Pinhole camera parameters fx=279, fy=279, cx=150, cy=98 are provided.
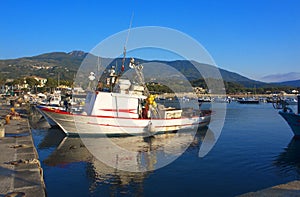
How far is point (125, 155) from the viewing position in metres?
17.6

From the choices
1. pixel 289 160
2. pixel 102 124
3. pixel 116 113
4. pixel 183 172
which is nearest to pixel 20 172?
pixel 183 172

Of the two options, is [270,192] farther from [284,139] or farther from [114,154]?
[284,139]

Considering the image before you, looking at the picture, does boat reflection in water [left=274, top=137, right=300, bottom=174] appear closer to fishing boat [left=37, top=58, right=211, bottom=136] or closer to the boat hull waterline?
fishing boat [left=37, top=58, right=211, bottom=136]

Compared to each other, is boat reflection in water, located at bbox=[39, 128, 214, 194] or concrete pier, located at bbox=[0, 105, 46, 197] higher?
concrete pier, located at bbox=[0, 105, 46, 197]

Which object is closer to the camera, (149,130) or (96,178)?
(96,178)

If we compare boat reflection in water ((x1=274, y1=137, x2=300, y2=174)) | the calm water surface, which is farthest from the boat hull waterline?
boat reflection in water ((x1=274, y1=137, x2=300, y2=174))

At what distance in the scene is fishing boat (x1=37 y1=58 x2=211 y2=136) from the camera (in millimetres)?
22422

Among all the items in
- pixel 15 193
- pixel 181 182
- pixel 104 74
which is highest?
pixel 104 74

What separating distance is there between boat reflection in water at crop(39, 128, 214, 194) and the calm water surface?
0.16 ft

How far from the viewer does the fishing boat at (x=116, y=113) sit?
73.6ft

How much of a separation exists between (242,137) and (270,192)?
18.0 meters

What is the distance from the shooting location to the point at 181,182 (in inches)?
503

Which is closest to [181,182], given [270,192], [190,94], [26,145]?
[270,192]

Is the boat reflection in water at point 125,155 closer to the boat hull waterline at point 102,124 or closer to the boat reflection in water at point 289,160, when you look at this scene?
the boat hull waterline at point 102,124
